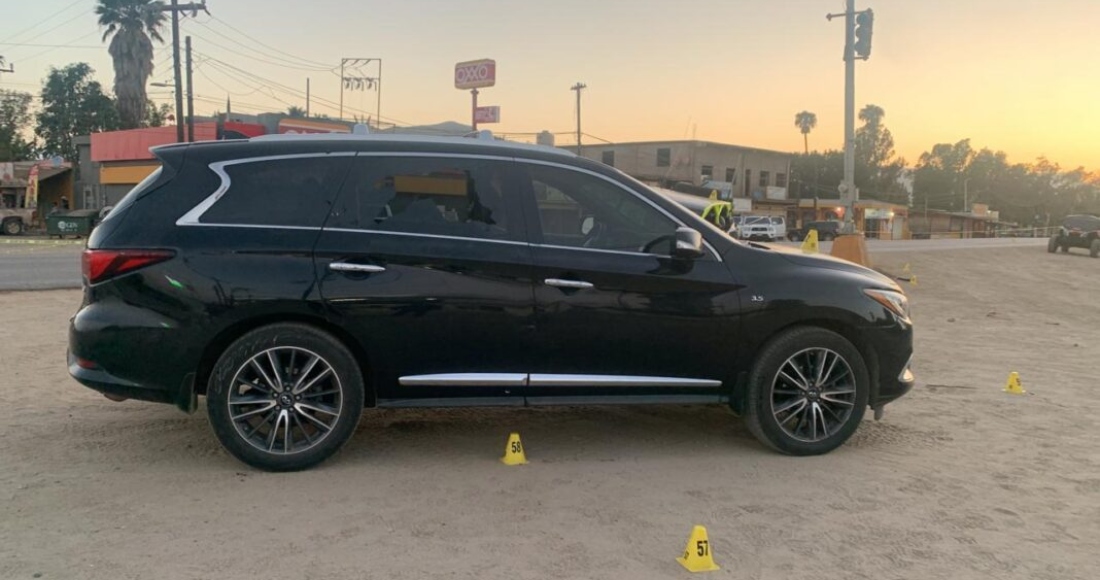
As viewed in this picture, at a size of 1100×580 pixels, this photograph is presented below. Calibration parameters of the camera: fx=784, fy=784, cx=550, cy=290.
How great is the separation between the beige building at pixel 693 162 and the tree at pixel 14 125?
139ft

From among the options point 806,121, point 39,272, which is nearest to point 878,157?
point 806,121

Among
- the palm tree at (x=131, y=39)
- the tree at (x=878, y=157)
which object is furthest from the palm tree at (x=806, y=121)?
the palm tree at (x=131, y=39)

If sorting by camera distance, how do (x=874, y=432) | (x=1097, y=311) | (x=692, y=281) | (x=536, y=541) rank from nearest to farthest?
1. (x=536, y=541)
2. (x=692, y=281)
3. (x=874, y=432)
4. (x=1097, y=311)

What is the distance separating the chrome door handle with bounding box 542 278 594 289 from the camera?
4.52 meters

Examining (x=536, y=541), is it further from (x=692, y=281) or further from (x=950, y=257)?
(x=950, y=257)

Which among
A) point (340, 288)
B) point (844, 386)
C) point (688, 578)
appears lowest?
point (688, 578)

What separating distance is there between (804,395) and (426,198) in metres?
2.59

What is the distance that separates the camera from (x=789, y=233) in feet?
183

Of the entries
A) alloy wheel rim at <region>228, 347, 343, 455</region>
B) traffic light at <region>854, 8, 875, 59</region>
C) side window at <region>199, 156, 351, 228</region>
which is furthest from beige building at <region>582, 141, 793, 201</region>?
alloy wheel rim at <region>228, 347, 343, 455</region>

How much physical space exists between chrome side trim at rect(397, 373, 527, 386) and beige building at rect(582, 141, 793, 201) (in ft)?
176

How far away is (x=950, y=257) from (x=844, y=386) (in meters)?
25.4

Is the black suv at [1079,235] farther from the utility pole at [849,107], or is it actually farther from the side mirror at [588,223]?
the side mirror at [588,223]

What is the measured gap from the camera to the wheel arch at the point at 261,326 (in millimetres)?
4332

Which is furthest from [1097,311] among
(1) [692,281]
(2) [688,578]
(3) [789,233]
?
(3) [789,233]
